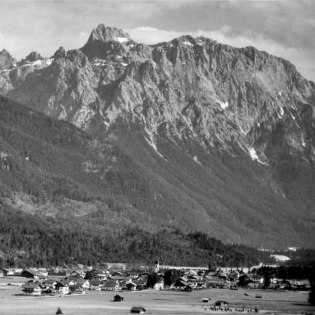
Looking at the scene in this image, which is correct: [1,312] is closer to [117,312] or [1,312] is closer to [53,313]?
[53,313]

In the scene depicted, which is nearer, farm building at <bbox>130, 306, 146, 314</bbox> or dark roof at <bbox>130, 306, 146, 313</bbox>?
farm building at <bbox>130, 306, 146, 314</bbox>

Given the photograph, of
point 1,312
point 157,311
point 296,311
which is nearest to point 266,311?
point 296,311

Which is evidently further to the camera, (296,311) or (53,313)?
(296,311)

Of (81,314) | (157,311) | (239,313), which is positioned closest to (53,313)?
(81,314)

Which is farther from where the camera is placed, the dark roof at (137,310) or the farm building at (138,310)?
the dark roof at (137,310)

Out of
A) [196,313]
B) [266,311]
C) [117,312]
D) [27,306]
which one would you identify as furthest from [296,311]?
[27,306]

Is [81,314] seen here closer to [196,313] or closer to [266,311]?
[196,313]

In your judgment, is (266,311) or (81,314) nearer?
(81,314)
